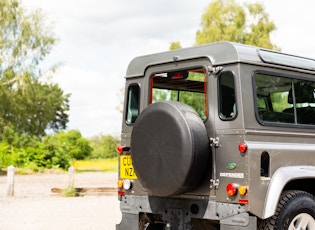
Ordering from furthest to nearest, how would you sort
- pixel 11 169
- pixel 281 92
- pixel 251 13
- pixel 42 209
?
pixel 251 13 → pixel 11 169 → pixel 42 209 → pixel 281 92

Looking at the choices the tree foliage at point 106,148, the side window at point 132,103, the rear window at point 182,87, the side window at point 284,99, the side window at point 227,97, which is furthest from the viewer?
the tree foliage at point 106,148

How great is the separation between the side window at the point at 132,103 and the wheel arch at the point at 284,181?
2.18 meters

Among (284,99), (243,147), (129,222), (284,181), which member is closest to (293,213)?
(284,181)

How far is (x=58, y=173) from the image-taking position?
3047 cm

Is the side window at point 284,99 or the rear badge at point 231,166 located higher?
the side window at point 284,99

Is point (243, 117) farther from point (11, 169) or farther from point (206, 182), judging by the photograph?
point (11, 169)

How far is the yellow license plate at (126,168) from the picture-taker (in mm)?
7293

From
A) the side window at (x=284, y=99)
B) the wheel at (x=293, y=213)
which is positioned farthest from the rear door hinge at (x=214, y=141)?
the wheel at (x=293, y=213)

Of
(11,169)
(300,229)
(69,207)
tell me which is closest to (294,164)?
(300,229)

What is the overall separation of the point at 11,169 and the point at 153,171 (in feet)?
37.0

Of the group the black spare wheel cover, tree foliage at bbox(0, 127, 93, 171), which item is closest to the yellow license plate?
the black spare wheel cover

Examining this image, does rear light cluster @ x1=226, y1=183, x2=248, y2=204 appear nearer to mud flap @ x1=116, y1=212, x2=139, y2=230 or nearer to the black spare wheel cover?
the black spare wheel cover

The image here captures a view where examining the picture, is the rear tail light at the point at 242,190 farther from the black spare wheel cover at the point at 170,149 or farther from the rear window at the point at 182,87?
the rear window at the point at 182,87

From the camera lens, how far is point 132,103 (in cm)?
765
